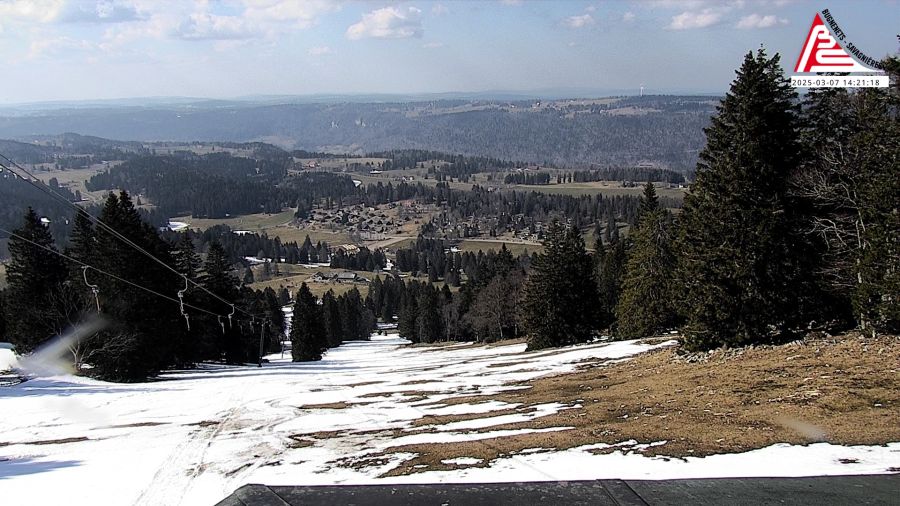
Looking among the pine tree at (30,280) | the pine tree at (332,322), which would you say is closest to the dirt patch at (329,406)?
the pine tree at (30,280)

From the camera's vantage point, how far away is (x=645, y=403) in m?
15.7

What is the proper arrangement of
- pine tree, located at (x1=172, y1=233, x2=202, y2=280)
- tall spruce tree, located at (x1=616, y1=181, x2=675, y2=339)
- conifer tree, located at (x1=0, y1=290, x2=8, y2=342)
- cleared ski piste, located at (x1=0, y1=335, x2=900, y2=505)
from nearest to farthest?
cleared ski piste, located at (x1=0, y1=335, x2=900, y2=505), tall spruce tree, located at (x1=616, y1=181, x2=675, y2=339), pine tree, located at (x1=172, y1=233, x2=202, y2=280), conifer tree, located at (x1=0, y1=290, x2=8, y2=342)

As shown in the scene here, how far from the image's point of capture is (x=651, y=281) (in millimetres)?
41125

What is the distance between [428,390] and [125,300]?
2164 cm

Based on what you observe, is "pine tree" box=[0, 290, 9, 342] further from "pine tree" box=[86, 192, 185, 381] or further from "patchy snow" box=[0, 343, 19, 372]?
"pine tree" box=[86, 192, 185, 381]

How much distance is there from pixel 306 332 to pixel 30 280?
27637mm

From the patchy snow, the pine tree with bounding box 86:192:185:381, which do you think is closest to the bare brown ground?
the pine tree with bounding box 86:192:185:381

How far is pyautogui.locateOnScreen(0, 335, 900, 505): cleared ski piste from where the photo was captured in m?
9.16

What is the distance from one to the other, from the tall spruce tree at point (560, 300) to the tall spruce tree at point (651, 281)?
350 cm

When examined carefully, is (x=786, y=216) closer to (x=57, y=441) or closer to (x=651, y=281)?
(x=651, y=281)

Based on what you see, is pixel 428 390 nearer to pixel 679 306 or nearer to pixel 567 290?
pixel 679 306

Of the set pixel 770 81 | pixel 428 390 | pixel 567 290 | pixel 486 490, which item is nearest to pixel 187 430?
pixel 428 390

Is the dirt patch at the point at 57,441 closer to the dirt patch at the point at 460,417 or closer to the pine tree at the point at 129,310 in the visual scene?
the dirt patch at the point at 460,417

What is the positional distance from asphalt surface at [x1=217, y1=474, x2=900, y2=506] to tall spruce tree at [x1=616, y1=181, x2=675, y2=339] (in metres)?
36.2
